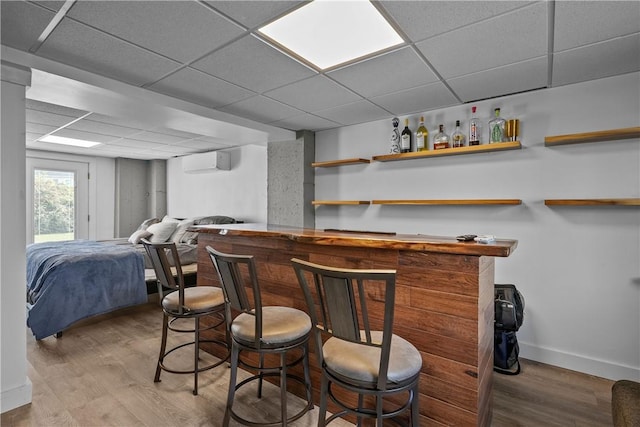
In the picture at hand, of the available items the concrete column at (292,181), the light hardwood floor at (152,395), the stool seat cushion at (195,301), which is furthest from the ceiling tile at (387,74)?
the light hardwood floor at (152,395)

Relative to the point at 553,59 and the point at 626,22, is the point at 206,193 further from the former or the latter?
the point at 626,22

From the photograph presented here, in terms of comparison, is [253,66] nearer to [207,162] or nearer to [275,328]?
[275,328]

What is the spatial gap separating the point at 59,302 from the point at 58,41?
2369mm

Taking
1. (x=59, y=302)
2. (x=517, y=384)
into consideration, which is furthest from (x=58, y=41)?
(x=517, y=384)

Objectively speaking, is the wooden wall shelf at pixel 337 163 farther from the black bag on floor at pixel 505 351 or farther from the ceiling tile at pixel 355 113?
the black bag on floor at pixel 505 351

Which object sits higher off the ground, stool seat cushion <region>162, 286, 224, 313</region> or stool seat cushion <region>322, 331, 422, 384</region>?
stool seat cushion <region>322, 331, 422, 384</region>

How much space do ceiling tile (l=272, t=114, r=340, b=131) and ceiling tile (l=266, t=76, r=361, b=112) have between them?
1.09ft

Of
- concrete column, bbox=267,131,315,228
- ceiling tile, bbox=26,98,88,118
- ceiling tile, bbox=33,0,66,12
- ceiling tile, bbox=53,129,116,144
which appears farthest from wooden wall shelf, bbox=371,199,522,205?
ceiling tile, bbox=53,129,116,144

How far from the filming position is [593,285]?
8.30ft

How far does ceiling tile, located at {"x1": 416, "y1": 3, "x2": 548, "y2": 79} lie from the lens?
175 centimetres

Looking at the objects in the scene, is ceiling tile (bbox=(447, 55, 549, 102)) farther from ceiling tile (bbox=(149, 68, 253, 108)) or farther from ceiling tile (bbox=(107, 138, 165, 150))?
ceiling tile (bbox=(107, 138, 165, 150))

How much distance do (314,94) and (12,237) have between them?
2.43 meters

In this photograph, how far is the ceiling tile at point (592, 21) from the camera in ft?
5.34

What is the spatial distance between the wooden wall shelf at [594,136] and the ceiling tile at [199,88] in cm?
260
